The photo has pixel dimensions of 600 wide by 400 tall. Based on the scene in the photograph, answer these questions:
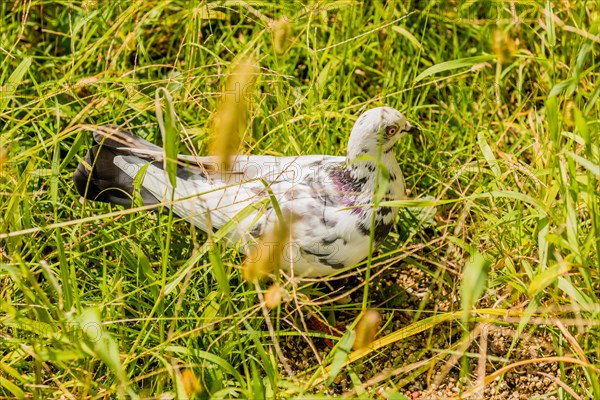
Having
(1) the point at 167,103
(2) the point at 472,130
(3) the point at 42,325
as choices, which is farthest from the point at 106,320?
(2) the point at 472,130

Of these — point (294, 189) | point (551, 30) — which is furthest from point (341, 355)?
point (551, 30)

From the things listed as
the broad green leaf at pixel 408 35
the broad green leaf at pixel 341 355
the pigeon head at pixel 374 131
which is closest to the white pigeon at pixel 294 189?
the pigeon head at pixel 374 131

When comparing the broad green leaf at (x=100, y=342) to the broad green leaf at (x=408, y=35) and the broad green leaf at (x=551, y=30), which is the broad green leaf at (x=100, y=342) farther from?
the broad green leaf at (x=408, y=35)

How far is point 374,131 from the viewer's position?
8.90ft

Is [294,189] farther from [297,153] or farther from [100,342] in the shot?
[100,342]

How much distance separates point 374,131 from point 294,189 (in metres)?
0.34

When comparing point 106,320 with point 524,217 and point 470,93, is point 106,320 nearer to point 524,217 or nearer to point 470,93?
point 524,217

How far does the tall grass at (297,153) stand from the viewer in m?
2.32

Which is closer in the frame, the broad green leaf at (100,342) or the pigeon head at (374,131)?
the broad green leaf at (100,342)

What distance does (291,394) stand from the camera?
2418 millimetres

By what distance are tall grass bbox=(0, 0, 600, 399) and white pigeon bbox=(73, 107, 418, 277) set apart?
4.1 inches

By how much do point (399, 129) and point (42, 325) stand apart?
4.33ft

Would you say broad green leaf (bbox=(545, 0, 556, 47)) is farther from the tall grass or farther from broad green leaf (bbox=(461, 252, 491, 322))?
broad green leaf (bbox=(461, 252, 491, 322))

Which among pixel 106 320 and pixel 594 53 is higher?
pixel 594 53
